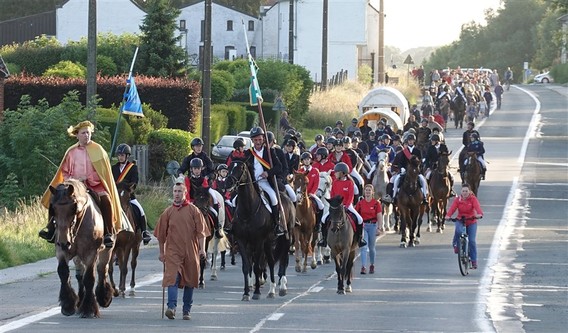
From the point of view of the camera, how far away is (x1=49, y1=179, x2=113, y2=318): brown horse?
59.2ft

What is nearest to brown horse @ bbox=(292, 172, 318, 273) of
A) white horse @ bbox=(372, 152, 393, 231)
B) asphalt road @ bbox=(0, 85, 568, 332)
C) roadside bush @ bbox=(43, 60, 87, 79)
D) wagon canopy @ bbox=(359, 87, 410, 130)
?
asphalt road @ bbox=(0, 85, 568, 332)

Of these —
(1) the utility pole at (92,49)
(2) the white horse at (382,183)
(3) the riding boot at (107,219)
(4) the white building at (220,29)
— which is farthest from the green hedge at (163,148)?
(4) the white building at (220,29)

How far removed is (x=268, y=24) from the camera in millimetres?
110062

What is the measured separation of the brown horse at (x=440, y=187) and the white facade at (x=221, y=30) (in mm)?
71553

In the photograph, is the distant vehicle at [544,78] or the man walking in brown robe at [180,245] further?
the distant vehicle at [544,78]

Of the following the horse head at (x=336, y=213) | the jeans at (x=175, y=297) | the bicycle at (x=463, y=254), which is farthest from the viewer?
the bicycle at (x=463, y=254)

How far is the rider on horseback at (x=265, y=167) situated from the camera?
22.2m

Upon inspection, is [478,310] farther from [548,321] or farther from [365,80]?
[365,80]

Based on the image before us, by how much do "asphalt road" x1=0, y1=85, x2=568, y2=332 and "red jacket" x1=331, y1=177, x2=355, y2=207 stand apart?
1.51 m

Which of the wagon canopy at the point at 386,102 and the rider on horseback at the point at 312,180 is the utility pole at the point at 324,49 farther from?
the rider on horseback at the point at 312,180

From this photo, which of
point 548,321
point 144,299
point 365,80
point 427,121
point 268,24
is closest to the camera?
point 548,321

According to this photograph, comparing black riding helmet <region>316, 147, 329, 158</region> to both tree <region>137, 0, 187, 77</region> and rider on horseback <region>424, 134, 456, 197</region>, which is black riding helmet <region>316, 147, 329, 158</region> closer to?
rider on horseback <region>424, 134, 456, 197</region>

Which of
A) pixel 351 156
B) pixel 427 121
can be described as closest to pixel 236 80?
pixel 427 121

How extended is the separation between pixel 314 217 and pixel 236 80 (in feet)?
133
